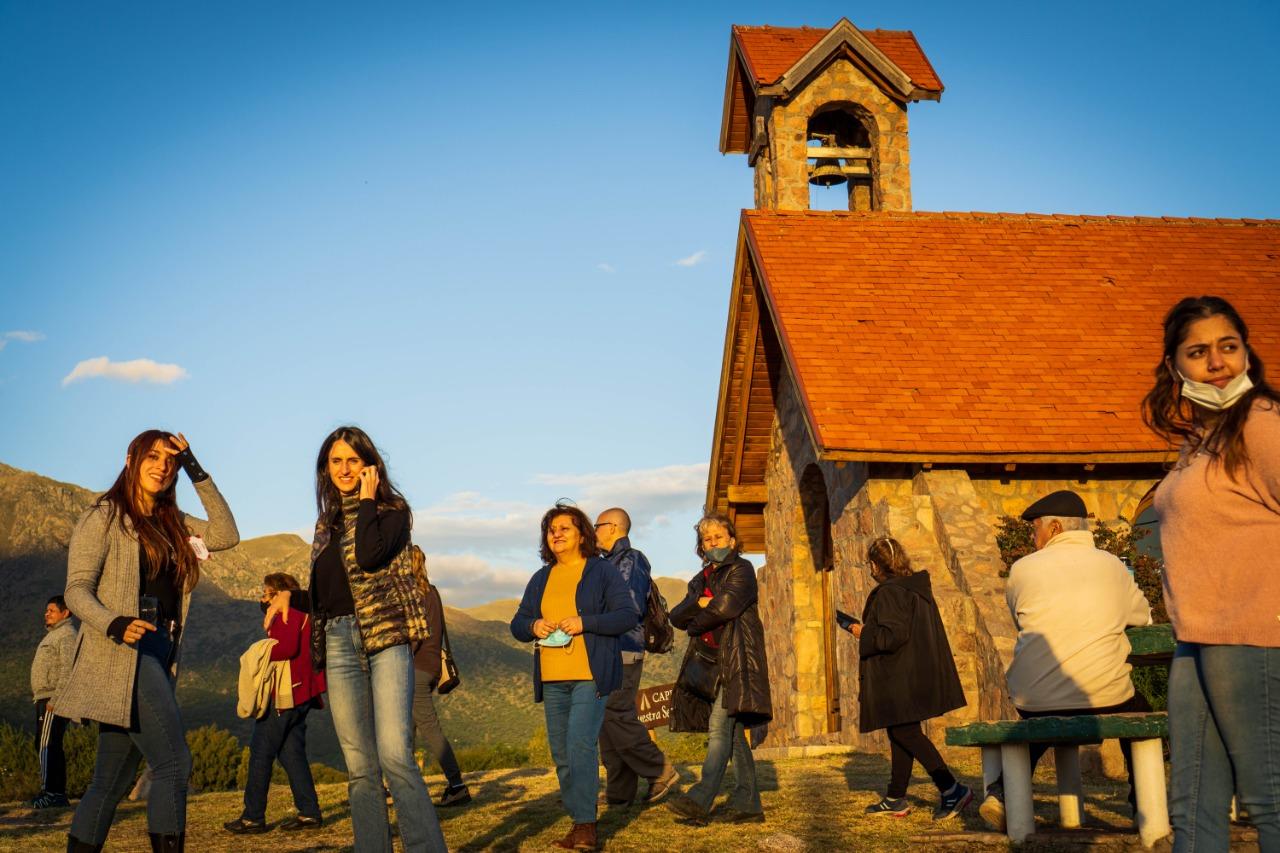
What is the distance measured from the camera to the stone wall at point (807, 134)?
1812cm

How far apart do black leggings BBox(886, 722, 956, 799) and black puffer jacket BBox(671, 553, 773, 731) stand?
83 centimetres

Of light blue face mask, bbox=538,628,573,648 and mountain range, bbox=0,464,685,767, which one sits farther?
mountain range, bbox=0,464,685,767

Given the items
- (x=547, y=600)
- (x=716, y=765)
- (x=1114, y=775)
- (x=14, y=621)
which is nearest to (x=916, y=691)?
(x=716, y=765)

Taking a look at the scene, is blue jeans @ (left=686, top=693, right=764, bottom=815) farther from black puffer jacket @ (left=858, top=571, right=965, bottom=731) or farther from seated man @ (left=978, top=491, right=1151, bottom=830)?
seated man @ (left=978, top=491, right=1151, bottom=830)

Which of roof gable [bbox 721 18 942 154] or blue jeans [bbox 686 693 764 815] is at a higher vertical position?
roof gable [bbox 721 18 942 154]

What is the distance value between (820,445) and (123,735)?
26.7 feet

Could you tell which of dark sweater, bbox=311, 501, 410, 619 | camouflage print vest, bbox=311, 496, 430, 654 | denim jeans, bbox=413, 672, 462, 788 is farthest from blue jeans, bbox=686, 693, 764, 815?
dark sweater, bbox=311, 501, 410, 619

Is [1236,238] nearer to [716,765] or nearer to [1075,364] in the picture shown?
[1075,364]

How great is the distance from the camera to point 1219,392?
354cm

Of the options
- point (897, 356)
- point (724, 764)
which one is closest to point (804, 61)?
point (897, 356)

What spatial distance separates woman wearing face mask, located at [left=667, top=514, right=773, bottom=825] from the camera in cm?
740

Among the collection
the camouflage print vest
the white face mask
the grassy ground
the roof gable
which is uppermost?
the roof gable

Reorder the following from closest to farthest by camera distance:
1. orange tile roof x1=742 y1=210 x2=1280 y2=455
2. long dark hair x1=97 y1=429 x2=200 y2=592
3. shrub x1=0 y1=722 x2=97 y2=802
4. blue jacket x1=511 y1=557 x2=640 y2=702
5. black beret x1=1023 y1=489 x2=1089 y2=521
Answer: long dark hair x1=97 y1=429 x2=200 y2=592 < black beret x1=1023 y1=489 x2=1089 y2=521 < blue jacket x1=511 y1=557 x2=640 y2=702 < orange tile roof x1=742 y1=210 x2=1280 y2=455 < shrub x1=0 y1=722 x2=97 y2=802

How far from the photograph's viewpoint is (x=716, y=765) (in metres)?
7.48
